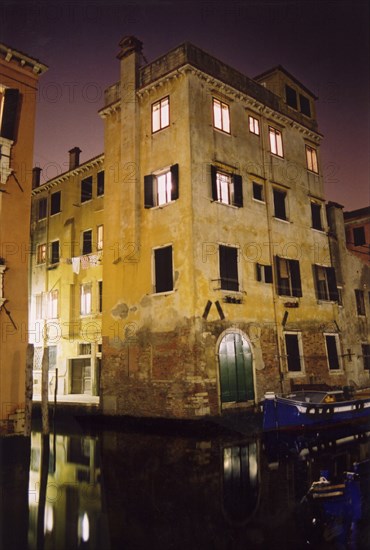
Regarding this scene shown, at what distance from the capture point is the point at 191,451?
34.7 ft

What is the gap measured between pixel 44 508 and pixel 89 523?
3.90 feet

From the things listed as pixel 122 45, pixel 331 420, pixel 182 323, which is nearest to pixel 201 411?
pixel 182 323

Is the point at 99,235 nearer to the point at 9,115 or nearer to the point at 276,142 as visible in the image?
the point at 276,142

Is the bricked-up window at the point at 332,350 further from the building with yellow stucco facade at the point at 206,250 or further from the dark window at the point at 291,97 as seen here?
the dark window at the point at 291,97

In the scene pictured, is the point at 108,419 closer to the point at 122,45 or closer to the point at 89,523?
the point at 89,523

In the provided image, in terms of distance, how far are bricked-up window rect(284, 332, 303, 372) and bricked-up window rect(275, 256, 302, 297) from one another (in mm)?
1770

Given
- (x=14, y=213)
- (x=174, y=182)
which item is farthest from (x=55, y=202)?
(x=14, y=213)

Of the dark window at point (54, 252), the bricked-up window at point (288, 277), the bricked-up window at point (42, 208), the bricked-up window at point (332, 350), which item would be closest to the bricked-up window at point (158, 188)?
the bricked-up window at point (288, 277)

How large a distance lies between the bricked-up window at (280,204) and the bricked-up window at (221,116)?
12.2 ft

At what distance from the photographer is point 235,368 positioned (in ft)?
49.1

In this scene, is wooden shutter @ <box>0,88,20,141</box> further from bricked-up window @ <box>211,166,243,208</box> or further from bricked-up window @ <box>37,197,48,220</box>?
bricked-up window @ <box>37,197,48,220</box>

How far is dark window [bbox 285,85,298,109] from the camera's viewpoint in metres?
20.2

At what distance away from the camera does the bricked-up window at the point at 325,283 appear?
1926cm

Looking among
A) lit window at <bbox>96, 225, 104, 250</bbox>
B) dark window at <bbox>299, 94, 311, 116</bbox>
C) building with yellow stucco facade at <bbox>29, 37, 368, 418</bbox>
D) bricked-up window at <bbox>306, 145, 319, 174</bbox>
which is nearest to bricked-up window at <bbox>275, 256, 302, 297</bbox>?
building with yellow stucco facade at <bbox>29, 37, 368, 418</bbox>
